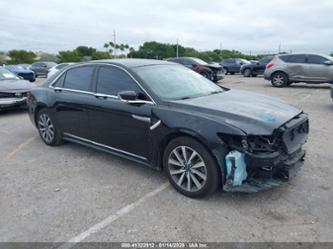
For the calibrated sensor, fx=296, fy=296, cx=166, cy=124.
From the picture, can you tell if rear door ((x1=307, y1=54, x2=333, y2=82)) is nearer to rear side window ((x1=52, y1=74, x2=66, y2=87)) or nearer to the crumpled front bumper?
the crumpled front bumper

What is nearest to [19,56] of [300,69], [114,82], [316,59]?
[300,69]

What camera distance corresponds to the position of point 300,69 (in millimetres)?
13492

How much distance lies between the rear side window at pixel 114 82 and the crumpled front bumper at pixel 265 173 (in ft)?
5.54

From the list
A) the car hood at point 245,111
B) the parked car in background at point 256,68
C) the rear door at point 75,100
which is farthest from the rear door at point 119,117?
the parked car in background at point 256,68

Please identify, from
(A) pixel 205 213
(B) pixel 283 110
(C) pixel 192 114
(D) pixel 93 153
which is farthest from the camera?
(D) pixel 93 153

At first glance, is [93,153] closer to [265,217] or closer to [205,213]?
[205,213]

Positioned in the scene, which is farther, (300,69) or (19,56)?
(19,56)

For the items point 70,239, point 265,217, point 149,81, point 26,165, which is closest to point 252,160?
point 265,217

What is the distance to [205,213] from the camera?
10.3 feet

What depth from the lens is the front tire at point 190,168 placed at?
323 centimetres

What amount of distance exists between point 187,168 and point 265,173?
859 millimetres

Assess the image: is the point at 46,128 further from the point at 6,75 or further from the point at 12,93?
the point at 6,75

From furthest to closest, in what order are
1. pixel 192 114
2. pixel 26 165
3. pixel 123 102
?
1. pixel 26 165
2. pixel 123 102
3. pixel 192 114

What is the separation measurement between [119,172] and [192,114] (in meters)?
1.52
